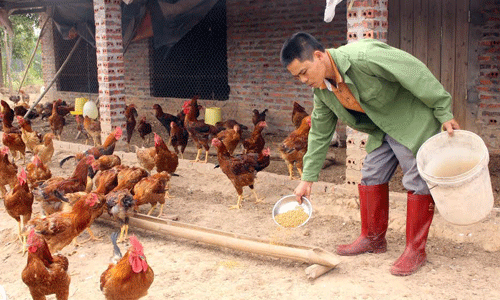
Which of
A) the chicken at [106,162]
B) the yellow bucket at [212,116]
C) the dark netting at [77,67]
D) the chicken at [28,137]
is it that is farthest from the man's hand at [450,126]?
the dark netting at [77,67]

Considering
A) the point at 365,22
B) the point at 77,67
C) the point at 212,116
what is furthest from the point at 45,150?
the point at 77,67

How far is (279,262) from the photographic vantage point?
4605mm

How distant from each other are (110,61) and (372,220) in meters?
6.12

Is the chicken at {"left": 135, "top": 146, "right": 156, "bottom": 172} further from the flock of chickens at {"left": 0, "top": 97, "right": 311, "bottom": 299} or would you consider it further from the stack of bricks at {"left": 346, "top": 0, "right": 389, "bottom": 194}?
the stack of bricks at {"left": 346, "top": 0, "right": 389, "bottom": 194}

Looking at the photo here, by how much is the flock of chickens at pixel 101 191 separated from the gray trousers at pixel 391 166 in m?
1.93

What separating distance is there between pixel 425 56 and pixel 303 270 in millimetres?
5163

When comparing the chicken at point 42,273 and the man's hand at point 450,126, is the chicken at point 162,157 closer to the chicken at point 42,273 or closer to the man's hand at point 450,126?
the chicken at point 42,273

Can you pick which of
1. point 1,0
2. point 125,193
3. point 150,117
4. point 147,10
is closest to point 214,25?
point 147,10

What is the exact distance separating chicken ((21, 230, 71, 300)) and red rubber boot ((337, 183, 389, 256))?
89.5 inches

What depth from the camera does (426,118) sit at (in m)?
3.94

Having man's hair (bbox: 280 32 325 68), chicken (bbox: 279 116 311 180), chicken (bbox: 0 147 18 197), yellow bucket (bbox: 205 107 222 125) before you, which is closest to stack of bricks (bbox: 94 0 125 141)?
yellow bucket (bbox: 205 107 222 125)

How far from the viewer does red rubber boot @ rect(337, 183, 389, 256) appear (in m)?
4.45

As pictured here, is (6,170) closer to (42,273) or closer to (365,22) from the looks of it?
(42,273)

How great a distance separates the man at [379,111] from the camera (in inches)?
145
